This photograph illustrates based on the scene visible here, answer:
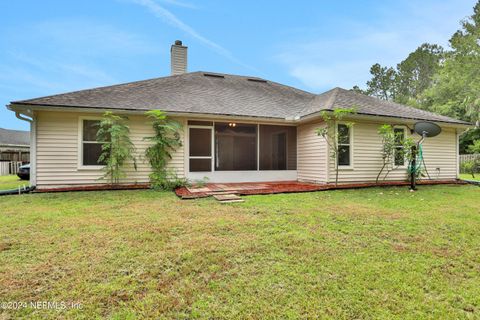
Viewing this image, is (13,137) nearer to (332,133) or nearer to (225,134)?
(225,134)

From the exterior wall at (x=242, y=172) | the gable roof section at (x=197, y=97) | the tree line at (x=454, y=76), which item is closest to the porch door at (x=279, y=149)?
the exterior wall at (x=242, y=172)

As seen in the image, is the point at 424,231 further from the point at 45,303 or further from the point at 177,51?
the point at 177,51

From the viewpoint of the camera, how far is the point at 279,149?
9.88m

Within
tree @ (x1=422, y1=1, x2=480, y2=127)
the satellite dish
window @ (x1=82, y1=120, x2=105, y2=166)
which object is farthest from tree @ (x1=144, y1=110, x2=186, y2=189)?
tree @ (x1=422, y1=1, x2=480, y2=127)

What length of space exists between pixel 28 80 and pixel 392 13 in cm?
3366

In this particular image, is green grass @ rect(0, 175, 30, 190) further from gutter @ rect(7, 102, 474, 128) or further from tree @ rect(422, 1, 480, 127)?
tree @ rect(422, 1, 480, 127)

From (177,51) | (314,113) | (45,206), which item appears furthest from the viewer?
(177,51)

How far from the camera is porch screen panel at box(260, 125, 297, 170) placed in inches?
382

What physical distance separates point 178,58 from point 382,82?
28913mm

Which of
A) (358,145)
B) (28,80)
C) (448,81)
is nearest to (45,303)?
(358,145)

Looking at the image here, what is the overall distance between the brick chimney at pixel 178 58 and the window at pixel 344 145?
842cm

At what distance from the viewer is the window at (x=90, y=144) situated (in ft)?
24.0

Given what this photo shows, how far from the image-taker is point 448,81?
22.4m

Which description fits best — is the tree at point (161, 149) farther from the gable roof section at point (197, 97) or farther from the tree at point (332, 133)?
the tree at point (332, 133)
